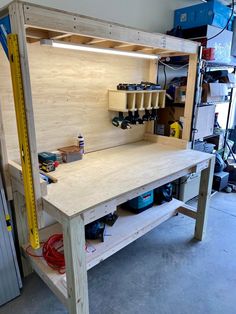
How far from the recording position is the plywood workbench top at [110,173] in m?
1.41

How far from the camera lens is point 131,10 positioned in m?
2.38

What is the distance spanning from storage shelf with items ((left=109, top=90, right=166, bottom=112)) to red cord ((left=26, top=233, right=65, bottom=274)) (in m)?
1.30

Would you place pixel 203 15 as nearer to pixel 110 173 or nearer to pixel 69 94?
pixel 69 94

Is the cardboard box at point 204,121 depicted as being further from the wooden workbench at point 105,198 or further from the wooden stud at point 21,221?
the wooden stud at point 21,221

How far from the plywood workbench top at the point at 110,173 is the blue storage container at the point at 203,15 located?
1.51 metres

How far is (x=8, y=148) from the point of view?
1.76m

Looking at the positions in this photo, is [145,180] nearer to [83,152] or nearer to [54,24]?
[83,152]

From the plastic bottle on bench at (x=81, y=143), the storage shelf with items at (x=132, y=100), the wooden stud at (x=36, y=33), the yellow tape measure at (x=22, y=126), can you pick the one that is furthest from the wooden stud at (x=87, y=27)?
the plastic bottle on bench at (x=81, y=143)

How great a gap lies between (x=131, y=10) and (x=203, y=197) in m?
2.01

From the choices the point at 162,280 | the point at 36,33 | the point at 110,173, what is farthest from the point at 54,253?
the point at 36,33

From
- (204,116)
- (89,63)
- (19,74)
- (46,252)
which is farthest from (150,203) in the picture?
(19,74)

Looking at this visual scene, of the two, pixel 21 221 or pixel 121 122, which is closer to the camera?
pixel 21 221

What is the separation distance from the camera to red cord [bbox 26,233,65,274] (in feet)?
5.70

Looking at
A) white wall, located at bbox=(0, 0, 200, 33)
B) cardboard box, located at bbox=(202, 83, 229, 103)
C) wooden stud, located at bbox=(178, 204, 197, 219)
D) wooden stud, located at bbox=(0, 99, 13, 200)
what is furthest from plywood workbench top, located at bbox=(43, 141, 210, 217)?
white wall, located at bbox=(0, 0, 200, 33)
